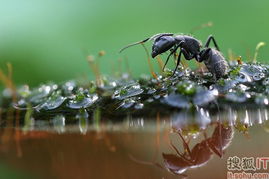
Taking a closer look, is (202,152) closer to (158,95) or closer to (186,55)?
(158,95)

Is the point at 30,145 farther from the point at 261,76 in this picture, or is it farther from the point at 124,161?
the point at 261,76

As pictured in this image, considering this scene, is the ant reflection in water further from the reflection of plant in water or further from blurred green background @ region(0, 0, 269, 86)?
blurred green background @ region(0, 0, 269, 86)

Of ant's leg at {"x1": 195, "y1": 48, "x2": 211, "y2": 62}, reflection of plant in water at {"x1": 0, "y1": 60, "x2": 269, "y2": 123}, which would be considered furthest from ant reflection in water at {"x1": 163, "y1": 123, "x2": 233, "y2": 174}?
ant's leg at {"x1": 195, "y1": 48, "x2": 211, "y2": 62}

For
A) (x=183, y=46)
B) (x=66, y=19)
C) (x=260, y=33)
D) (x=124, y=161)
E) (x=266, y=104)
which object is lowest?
(x=124, y=161)

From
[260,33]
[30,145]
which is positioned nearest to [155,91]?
[30,145]

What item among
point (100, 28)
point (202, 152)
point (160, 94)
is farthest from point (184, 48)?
point (100, 28)

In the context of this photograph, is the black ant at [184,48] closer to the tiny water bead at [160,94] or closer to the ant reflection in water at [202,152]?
the tiny water bead at [160,94]
